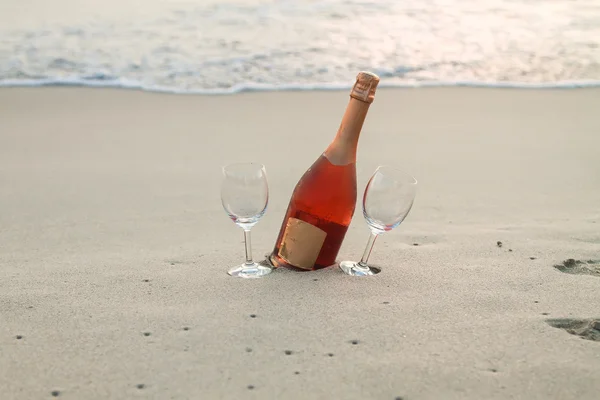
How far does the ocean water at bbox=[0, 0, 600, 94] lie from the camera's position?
5383 millimetres

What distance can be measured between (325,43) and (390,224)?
4502mm

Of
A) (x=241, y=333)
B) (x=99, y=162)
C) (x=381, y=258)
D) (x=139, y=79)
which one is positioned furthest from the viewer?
(x=139, y=79)

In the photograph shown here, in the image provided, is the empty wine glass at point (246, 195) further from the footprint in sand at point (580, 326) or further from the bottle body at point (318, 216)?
the footprint in sand at point (580, 326)

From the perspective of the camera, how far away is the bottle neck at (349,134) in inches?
73.5

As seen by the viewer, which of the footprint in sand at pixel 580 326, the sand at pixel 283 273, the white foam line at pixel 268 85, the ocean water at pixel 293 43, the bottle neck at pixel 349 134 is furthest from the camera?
the ocean water at pixel 293 43

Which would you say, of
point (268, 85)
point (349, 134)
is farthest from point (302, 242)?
point (268, 85)

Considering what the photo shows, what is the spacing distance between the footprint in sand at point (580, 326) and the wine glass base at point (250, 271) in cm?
76

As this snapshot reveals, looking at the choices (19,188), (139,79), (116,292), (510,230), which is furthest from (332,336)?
(139,79)

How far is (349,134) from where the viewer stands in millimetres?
1937

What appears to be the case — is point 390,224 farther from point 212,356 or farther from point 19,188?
point 19,188

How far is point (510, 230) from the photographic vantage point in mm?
2506

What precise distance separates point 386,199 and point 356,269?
22 centimetres

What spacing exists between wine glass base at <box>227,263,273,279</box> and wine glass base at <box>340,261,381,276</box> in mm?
214

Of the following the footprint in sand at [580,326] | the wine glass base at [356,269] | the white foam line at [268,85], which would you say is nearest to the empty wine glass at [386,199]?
the wine glass base at [356,269]
